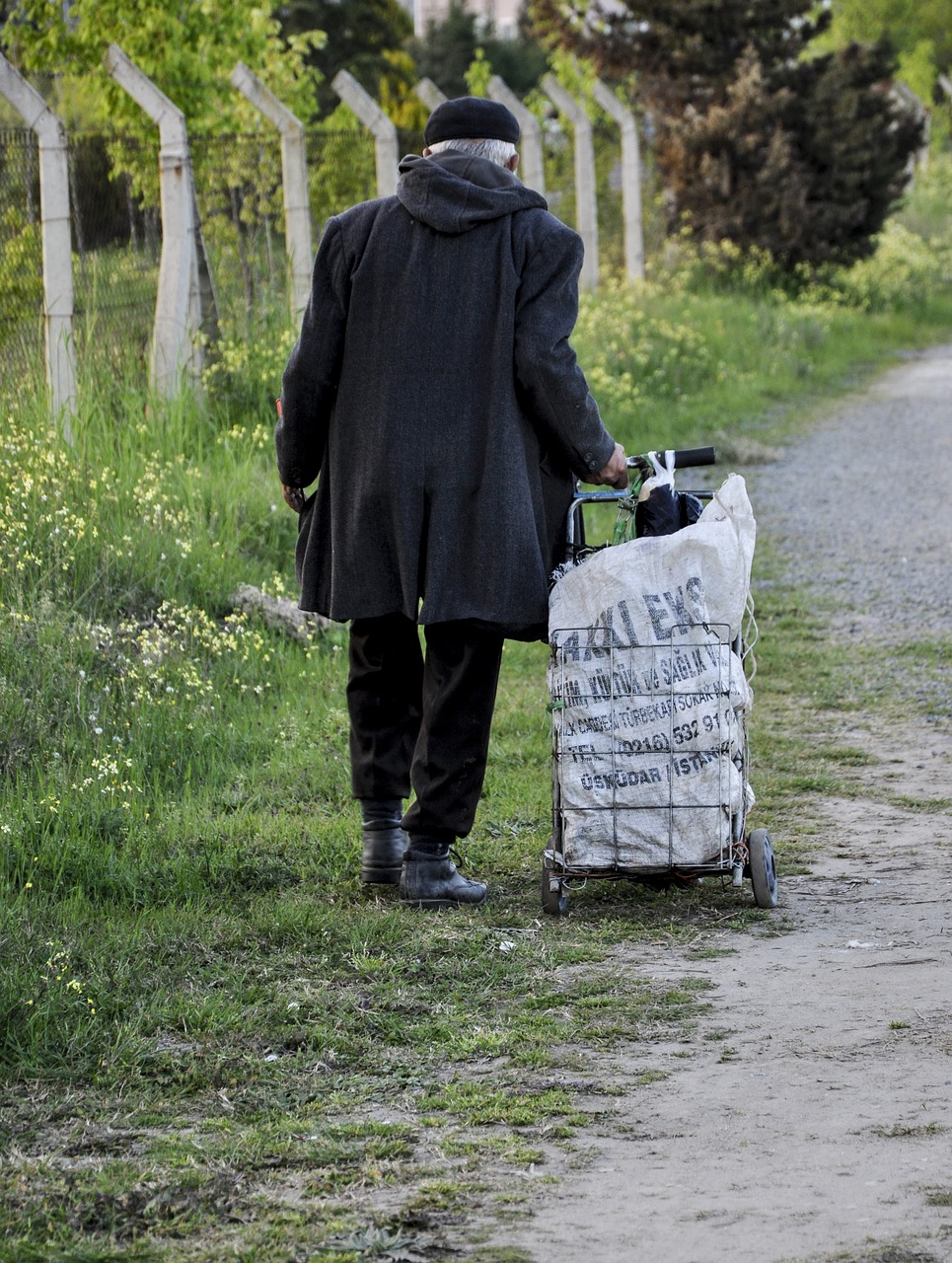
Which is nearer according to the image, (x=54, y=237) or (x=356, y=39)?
(x=54, y=237)

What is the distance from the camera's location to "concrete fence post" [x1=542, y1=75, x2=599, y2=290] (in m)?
16.4

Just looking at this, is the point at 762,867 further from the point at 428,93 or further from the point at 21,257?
the point at 428,93

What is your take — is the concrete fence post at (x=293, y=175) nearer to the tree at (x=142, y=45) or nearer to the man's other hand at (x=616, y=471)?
the tree at (x=142, y=45)

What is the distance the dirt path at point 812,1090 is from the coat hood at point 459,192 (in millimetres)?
1856

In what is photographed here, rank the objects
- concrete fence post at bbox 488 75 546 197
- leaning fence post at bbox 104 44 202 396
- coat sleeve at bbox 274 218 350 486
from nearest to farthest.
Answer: coat sleeve at bbox 274 218 350 486
leaning fence post at bbox 104 44 202 396
concrete fence post at bbox 488 75 546 197

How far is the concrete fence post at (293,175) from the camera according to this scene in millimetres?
11188

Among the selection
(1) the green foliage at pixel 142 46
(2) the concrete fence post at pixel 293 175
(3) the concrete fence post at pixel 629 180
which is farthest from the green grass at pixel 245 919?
(3) the concrete fence post at pixel 629 180

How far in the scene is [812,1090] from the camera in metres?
3.46

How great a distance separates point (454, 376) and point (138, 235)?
6.31m

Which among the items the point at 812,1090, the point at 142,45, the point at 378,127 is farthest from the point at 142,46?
the point at 812,1090

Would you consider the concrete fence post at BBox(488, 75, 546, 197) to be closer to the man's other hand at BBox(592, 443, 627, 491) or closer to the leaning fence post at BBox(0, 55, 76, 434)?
the leaning fence post at BBox(0, 55, 76, 434)

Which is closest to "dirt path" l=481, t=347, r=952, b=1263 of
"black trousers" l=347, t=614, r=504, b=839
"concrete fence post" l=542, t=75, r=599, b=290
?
"black trousers" l=347, t=614, r=504, b=839

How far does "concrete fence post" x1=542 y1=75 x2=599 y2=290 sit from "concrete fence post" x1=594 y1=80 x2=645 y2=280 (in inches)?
42.6

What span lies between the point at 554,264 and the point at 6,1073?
7.57 ft
